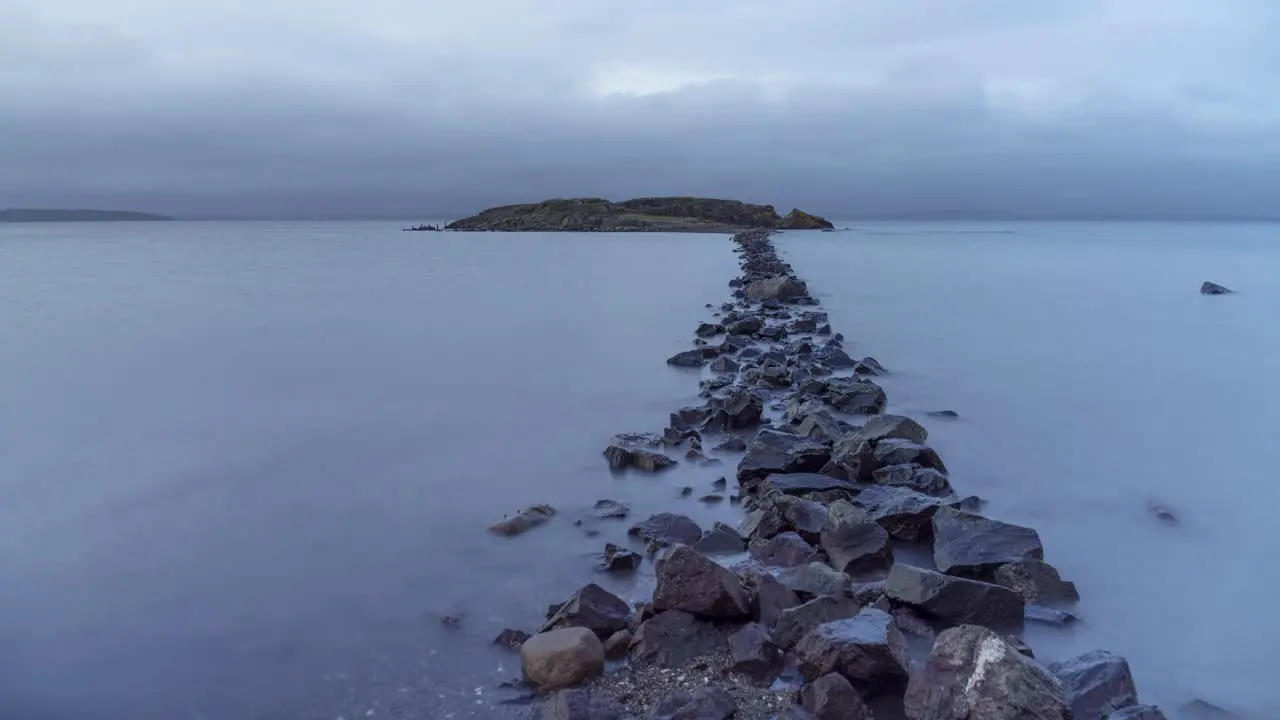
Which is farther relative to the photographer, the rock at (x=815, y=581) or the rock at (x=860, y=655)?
the rock at (x=815, y=581)

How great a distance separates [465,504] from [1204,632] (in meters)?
4.52

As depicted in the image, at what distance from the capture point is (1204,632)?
493 cm

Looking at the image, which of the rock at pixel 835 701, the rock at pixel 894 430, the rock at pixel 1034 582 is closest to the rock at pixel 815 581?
the rock at pixel 835 701

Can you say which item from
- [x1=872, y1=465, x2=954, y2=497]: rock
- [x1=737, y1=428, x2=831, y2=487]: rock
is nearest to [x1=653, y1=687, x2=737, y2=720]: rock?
[x1=737, y1=428, x2=831, y2=487]: rock

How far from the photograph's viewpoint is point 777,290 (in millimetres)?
21938

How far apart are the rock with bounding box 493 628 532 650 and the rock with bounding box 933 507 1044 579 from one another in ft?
7.62

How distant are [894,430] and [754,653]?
396 centimetres

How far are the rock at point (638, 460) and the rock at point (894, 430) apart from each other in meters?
1.62

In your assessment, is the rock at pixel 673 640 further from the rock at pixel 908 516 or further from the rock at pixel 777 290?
the rock at pixel 777 290

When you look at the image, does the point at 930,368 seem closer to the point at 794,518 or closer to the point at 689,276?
the point at 794,518

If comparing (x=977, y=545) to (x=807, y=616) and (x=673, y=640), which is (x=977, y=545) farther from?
(x=673, y=640)

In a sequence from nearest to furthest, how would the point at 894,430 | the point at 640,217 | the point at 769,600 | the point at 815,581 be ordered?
1. the point at 769,600
2. the point at 815,581
3. the point at 894,430
4. the point at 640,217

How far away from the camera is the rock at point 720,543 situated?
18.6ft

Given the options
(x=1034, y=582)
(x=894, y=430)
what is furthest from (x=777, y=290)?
(x=1034, y=582)
